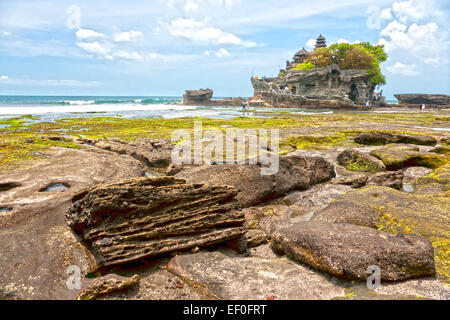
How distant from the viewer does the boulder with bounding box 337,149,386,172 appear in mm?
12523

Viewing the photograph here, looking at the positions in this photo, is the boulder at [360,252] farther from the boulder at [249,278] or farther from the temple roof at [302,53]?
the temple roof at [302,53]

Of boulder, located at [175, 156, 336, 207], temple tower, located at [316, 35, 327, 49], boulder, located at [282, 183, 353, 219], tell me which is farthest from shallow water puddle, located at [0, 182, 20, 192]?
temple tower, located at [316, 35, 327, 49]

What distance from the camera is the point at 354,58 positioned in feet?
261

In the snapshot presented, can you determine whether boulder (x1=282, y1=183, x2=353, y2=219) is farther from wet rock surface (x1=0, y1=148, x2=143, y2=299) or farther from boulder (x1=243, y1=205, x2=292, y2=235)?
wet rock surface (x1=0, y1=148, x2=143, y2=299)

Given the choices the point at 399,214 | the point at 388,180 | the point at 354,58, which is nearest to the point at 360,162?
the point at 388,180

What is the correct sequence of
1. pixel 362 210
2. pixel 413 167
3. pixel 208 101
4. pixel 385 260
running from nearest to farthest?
pixel 385 260
pixel 362 210
pixel 413 167
pixel 208 101

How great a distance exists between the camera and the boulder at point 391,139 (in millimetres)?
18016

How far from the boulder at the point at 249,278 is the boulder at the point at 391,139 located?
659 inches

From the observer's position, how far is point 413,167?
12719 millimetres

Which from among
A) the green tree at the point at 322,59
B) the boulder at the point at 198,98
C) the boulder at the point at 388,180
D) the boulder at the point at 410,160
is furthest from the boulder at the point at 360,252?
the boulder at the point at 198,98

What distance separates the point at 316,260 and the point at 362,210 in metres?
2.68
